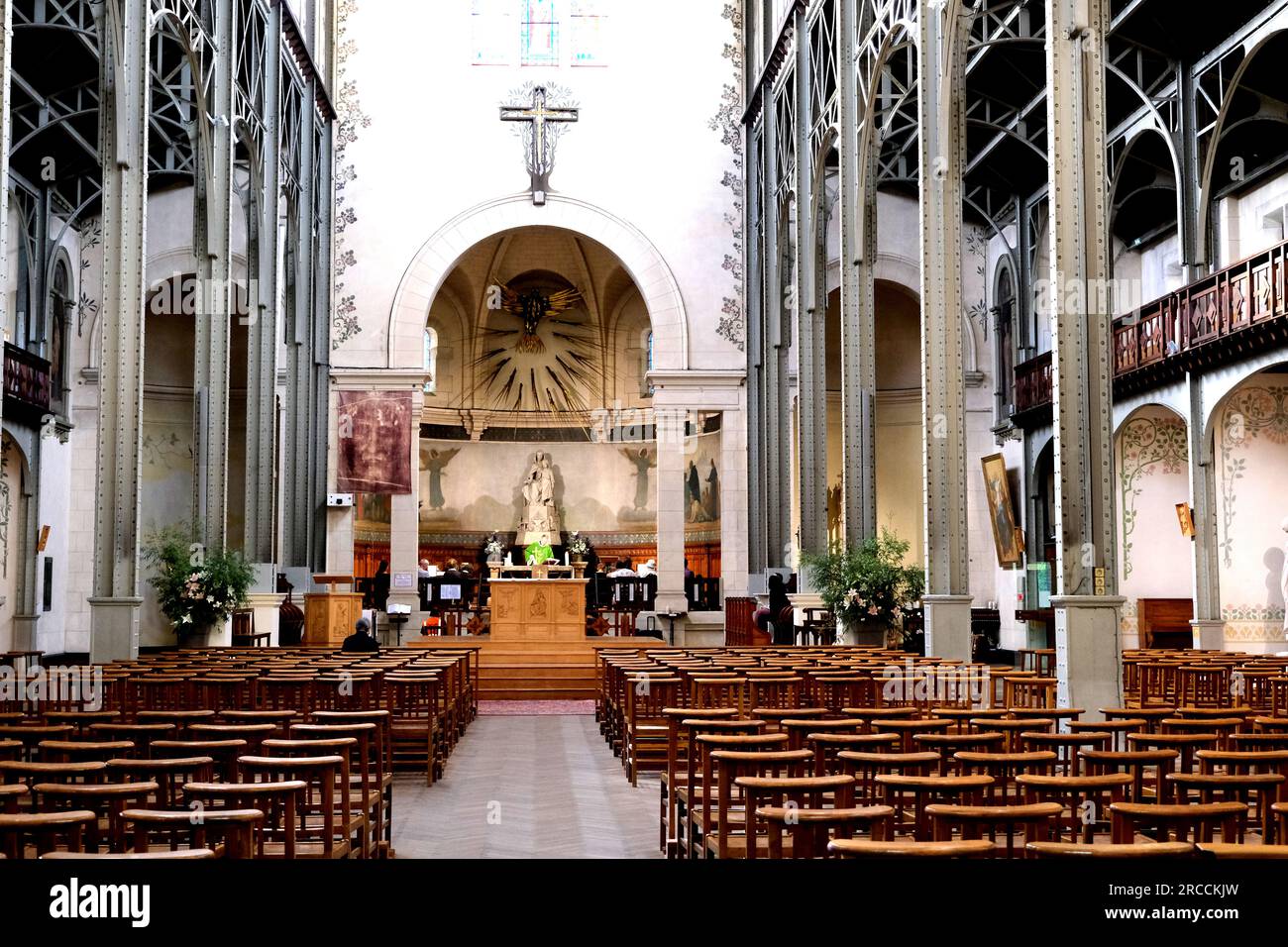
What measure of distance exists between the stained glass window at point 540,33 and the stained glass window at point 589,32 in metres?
0.41

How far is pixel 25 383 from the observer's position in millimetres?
22891

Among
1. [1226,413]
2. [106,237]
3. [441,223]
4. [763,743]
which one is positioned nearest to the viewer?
[763,743]

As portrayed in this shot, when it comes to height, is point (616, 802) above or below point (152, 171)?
below

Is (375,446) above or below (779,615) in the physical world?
above

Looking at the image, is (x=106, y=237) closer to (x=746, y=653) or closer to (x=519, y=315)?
(x=746, y=653)

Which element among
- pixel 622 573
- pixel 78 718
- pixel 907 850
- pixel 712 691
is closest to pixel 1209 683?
pixel 712 691

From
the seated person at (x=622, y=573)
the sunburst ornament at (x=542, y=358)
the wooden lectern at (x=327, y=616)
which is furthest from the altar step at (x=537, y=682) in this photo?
the sunburst ornament at (x=542, y=358)

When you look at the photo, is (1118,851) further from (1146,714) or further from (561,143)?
(561,143)

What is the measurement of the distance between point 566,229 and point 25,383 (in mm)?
12684
